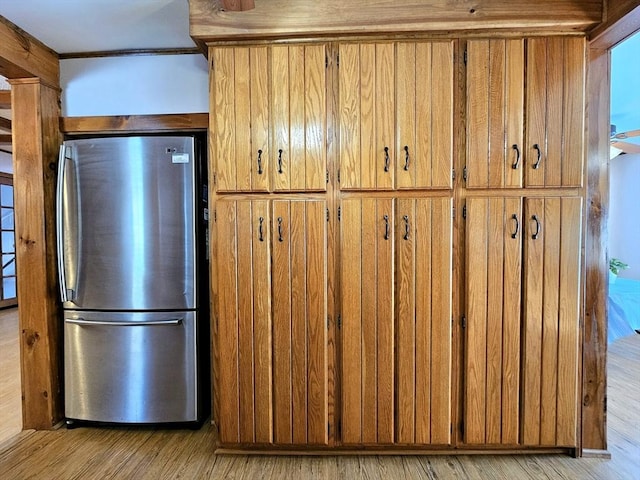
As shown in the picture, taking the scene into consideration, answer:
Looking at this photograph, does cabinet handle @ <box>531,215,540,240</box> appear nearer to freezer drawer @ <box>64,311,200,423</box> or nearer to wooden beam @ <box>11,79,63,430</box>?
freezer drawer @ <box>64,311,200,423</box>

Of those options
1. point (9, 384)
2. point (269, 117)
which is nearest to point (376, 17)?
point (269, 117)

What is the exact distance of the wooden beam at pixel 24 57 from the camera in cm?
187

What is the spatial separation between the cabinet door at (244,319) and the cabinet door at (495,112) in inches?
44.3

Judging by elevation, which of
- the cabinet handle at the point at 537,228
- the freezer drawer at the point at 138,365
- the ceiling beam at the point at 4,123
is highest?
the ceiling beam at the point at 4,123

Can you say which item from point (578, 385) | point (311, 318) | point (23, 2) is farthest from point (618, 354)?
point (23, 2)

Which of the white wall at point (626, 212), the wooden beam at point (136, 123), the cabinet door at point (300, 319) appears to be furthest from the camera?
the white wall at point (626, 212)

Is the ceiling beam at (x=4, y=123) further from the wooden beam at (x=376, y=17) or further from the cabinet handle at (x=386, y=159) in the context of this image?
the cabinet handle at (x=386, y=159)

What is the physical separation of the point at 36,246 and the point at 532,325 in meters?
2.87

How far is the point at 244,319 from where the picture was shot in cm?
182

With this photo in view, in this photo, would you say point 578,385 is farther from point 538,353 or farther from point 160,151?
point 160,151

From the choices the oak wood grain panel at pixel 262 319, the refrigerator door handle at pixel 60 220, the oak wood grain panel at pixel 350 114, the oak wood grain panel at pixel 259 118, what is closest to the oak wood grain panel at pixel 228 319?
the oak wood grain panel at pixel 262 319

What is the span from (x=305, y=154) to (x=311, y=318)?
0.85m

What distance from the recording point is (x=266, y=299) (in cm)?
181

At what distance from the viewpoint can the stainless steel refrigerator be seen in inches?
80.0
